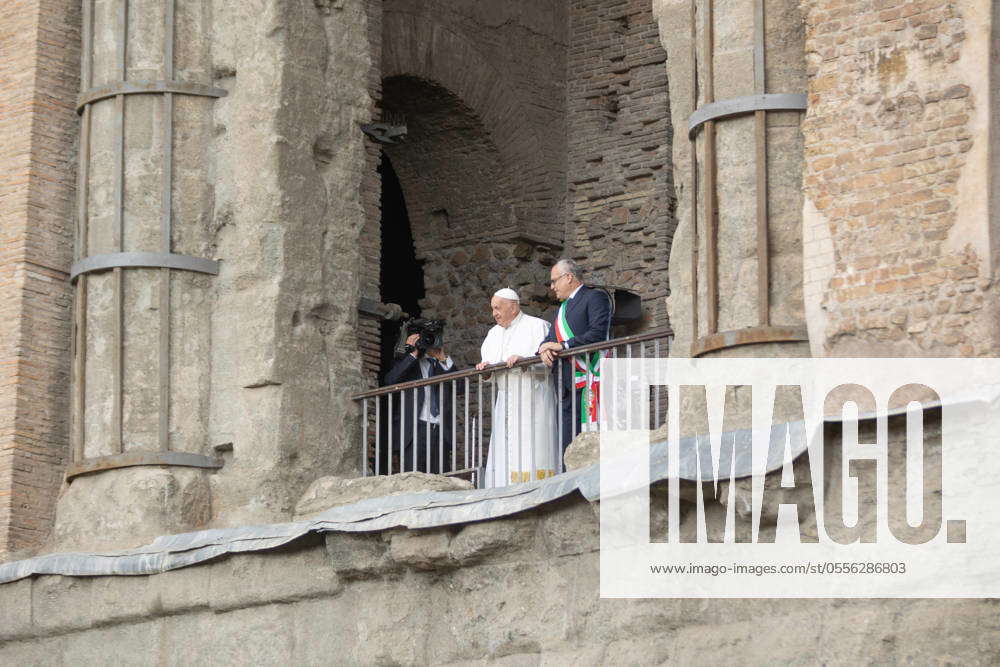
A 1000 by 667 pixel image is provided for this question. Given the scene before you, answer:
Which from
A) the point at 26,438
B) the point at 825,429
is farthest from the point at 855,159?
the point at 26,438

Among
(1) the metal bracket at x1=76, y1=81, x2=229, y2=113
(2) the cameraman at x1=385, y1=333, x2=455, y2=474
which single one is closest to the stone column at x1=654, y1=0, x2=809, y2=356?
(2) the cameraman at x1=385, y1=333, x2=455, y2=474

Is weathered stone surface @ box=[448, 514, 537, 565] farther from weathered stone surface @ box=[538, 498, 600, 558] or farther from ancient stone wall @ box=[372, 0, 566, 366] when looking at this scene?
ancient stone wall @ box=[372, 0, 566, 366]

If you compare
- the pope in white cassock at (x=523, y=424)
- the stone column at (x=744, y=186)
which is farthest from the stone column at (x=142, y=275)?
the stone column at (x=744, y=186)

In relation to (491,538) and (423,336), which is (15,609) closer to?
(423,336)

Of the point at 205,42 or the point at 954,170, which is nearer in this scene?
the point at 954,170

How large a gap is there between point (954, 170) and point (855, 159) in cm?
50

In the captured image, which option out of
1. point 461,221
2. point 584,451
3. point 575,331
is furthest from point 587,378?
point 461,221

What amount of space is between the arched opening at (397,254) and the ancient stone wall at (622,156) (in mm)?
1572

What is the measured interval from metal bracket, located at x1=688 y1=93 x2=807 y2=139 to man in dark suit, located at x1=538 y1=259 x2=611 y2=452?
1.46 m

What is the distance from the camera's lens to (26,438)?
41.9 feet

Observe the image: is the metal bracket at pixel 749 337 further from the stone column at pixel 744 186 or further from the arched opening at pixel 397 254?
the arched opening at pixel 397 254

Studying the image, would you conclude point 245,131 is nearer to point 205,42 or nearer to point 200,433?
point 205,42

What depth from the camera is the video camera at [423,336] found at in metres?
13.0

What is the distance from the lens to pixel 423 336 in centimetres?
1302
